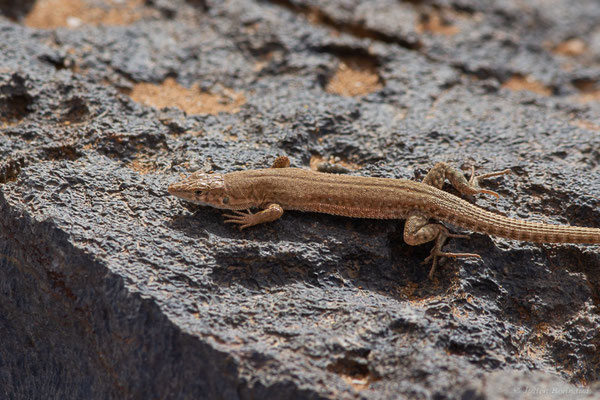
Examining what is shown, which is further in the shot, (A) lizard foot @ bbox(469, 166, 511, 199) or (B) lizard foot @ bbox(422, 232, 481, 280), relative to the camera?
(A) lizard foot @ bbox(469, 166, 511, 199)

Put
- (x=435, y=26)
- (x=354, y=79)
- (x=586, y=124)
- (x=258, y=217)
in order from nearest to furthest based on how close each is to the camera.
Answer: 1. (x=258, y=217)
2. (x=586, y=124)
3. (x=354, y=79)
4. (x=435, y=26)

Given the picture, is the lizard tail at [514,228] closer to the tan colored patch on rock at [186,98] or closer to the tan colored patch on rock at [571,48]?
the tan colored patch on rock at [186,98]

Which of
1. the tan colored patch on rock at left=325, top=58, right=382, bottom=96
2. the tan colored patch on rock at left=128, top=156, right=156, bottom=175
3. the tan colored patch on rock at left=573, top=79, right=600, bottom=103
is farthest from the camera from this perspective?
the tan colored patch on rock at left=573, top=79, right=600, bottom=103

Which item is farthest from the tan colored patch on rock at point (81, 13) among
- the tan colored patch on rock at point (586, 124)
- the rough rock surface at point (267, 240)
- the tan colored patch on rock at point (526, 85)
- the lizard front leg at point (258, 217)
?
the tan colored patch on rock at point (586, 124)

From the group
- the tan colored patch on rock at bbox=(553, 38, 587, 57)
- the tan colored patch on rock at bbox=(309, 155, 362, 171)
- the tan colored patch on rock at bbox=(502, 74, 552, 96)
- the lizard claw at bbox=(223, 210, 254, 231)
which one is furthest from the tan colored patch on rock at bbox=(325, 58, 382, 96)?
the tan colored patch on rock at bbox=(553, 38, 587, 57)

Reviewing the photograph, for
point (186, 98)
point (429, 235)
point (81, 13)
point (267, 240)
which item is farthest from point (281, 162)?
point (81, 13)

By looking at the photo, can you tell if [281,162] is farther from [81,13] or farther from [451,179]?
[81,13]

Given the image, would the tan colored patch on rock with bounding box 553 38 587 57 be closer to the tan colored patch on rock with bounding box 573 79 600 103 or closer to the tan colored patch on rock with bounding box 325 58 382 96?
the tan colored patch on rock with bounding box 573 79 600 103
